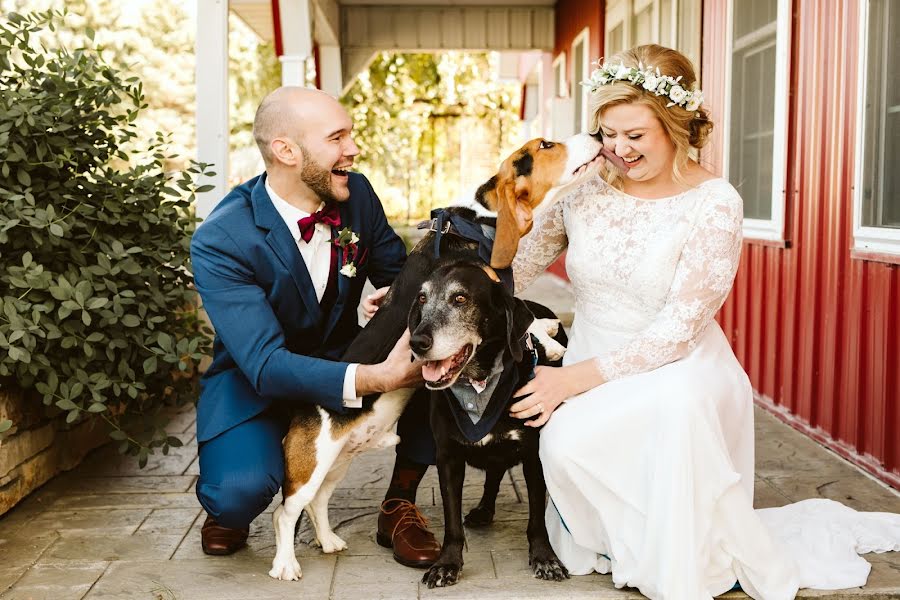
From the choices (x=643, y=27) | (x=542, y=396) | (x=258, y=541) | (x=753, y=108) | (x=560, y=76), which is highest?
(x=560, y=76)

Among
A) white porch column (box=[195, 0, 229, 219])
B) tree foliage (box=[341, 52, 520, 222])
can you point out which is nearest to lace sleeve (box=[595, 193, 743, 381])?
white porch column (box=[195, 0, 229, 219])

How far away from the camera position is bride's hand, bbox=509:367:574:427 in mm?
2736

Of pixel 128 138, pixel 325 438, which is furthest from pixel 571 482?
pixel 128 138

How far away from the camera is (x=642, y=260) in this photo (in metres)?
2.90

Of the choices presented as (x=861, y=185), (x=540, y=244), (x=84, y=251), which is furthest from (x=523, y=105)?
(x=540, y=244)

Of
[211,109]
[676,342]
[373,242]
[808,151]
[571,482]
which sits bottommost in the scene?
[571,482]

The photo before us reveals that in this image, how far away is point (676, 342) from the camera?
2.74m

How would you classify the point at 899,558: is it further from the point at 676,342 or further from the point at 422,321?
the point at 422,321

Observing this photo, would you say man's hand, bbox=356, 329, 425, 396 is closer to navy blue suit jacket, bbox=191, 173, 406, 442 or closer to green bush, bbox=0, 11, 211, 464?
navy blue suit jacket, bbox=191, 173, 406, 442

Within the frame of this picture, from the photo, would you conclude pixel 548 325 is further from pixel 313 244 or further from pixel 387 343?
pixel 313 244

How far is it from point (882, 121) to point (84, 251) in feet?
10.3

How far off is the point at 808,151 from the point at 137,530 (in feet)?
10.7

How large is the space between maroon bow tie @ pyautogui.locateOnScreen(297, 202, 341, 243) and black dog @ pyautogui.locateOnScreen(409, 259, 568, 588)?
1.80ft

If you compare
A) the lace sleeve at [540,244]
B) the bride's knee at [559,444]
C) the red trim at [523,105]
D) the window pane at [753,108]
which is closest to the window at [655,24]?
the window pane at [753,108]
